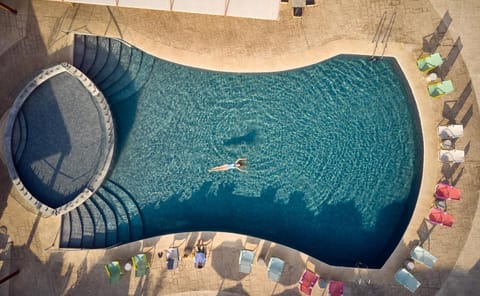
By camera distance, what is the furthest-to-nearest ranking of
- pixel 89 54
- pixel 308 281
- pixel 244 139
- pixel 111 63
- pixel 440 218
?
pixel 244 139, pixel 111 63, pixel 89 54, pixel 440 218, pixel 308 281

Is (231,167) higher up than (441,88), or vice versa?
(441,88)

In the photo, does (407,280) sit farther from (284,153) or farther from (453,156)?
(284,153)

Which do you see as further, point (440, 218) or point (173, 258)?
point (440, 218)

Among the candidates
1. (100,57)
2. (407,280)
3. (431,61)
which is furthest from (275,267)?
(100,57)

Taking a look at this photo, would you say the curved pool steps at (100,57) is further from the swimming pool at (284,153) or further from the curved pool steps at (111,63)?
the swimming pool at (284,153)

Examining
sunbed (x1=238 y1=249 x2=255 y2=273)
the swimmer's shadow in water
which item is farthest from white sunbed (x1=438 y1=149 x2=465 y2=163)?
sunbed (x1=238 y1=249 x2=255 y2=273)

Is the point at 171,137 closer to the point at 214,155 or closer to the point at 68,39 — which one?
the point at 214,155

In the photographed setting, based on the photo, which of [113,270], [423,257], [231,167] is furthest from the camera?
→ [231,167]

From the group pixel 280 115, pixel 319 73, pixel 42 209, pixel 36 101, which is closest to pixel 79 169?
pixel 42 209
